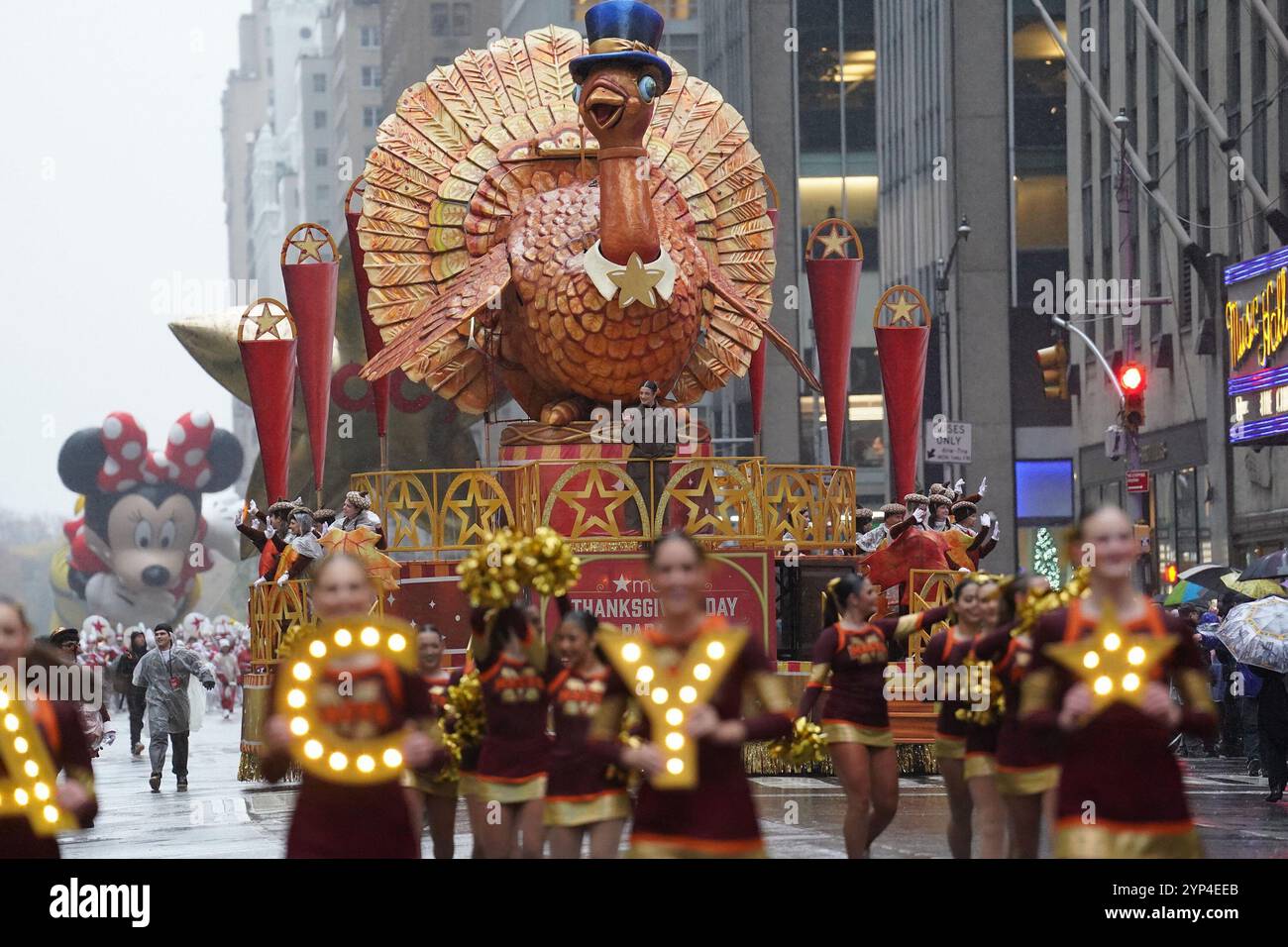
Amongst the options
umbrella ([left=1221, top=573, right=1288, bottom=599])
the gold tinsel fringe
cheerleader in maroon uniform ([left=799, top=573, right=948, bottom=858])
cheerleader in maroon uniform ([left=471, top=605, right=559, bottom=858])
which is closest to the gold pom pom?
cheerleader in maroon uniform ([left=471, top=605, right=559, bottom=858])

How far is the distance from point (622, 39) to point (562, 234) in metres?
1.94

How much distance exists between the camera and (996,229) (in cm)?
5597

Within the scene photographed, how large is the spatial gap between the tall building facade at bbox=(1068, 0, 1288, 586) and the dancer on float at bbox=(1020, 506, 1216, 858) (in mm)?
22599

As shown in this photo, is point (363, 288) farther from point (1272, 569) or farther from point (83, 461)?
point (83, 461)

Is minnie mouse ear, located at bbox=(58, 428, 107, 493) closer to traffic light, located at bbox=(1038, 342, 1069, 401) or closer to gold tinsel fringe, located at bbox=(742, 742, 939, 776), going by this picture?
traffic light, located at bbox=(1038, 342, 1069, 401)

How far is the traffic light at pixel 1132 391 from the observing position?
30156 mm

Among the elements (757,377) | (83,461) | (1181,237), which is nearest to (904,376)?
(757,377)

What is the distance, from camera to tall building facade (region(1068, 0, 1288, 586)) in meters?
35.8

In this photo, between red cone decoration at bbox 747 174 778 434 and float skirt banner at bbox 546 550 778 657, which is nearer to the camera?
float skirt banner at bbox 546 550 778 657
